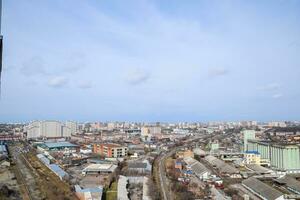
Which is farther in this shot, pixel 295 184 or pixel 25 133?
pixel 25 133

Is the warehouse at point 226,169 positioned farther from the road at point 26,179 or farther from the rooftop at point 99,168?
the road at point 26,179

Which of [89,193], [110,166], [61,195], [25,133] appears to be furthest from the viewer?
[25,133]

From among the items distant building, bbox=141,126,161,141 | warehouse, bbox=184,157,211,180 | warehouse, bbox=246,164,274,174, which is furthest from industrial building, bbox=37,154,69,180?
distant building, bbox=141,126,161,141

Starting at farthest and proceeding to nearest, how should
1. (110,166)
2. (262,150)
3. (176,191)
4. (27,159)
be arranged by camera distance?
(27,159)
(262,150)
(110,166)
(176,191)

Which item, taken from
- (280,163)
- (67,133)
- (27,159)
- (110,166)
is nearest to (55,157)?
(27,159)

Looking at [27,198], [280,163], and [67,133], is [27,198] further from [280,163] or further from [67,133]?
[67,133]

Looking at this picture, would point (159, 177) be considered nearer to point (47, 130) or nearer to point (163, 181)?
point (163, 181)

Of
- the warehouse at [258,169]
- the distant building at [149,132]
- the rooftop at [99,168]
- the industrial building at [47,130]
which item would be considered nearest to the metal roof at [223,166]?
the warehouse at [258,169]
